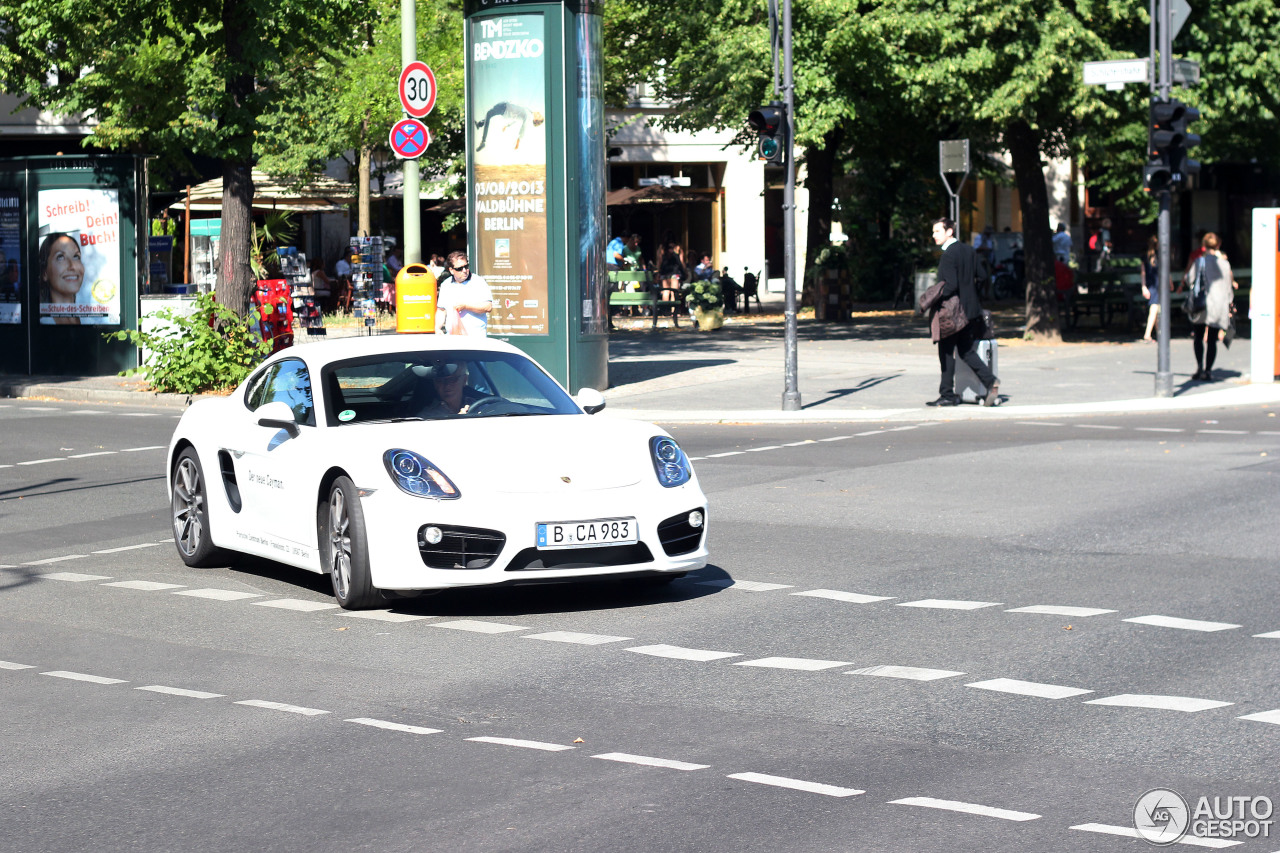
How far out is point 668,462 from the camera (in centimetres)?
903

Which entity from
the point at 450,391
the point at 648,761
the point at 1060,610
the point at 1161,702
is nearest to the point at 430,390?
the point at 450,391

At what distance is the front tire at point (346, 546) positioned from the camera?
8.61 metres

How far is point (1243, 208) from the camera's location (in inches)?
2007

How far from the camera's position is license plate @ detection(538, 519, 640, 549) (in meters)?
8.37

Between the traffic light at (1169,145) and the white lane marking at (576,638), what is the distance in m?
14.2

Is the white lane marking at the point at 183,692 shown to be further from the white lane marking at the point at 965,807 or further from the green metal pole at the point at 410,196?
the green metal pole at the point at 410,196

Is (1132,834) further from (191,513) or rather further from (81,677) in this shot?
(191,513)

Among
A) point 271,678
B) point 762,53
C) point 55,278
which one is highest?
point 762,53

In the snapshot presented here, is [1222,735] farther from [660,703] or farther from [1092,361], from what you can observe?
[1092,361]

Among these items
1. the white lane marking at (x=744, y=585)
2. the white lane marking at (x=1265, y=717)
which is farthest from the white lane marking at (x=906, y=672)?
the white lane marking at (x=744, y=585)

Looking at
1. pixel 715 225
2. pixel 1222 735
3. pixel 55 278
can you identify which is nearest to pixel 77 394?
pixel 55 278

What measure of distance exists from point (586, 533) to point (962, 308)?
1161cm

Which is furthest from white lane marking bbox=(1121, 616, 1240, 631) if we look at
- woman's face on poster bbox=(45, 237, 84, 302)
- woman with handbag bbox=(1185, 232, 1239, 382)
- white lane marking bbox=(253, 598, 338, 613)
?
woman's face on poster bbox=(45, 237, 84, 302)

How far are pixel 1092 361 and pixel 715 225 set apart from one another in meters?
28.6
